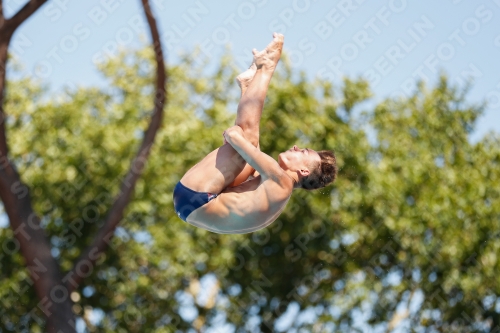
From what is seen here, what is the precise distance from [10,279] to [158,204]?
2234mm

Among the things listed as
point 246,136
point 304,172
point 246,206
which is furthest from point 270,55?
point 246,206

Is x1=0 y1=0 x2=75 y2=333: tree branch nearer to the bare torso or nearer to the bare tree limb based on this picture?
the bare tree limb

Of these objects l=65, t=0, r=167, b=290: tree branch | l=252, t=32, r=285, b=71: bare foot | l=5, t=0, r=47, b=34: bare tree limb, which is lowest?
l=65, t=0, r=167, b=290: tree branch

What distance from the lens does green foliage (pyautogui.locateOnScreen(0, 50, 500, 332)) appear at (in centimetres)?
971

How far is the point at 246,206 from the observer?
140 inches

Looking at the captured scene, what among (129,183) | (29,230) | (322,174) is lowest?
(129,183)

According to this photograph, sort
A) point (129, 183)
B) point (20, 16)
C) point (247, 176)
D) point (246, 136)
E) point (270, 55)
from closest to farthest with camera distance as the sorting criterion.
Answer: point (246, 136), point (270, 55), point (247, 176), point (20, 16), point (129, 183)

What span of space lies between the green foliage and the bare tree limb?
3183 millimetres

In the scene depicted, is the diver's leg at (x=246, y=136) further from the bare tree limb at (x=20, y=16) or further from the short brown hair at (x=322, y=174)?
the bare tree limb at (x=20, y=16)

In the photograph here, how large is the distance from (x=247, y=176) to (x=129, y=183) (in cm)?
432

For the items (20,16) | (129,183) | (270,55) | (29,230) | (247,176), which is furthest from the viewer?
(129,183)

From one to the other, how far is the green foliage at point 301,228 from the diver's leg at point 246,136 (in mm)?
5942

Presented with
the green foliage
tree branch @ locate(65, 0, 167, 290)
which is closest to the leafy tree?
the green foliage

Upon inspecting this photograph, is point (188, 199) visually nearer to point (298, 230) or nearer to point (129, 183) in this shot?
point (129, 183)
